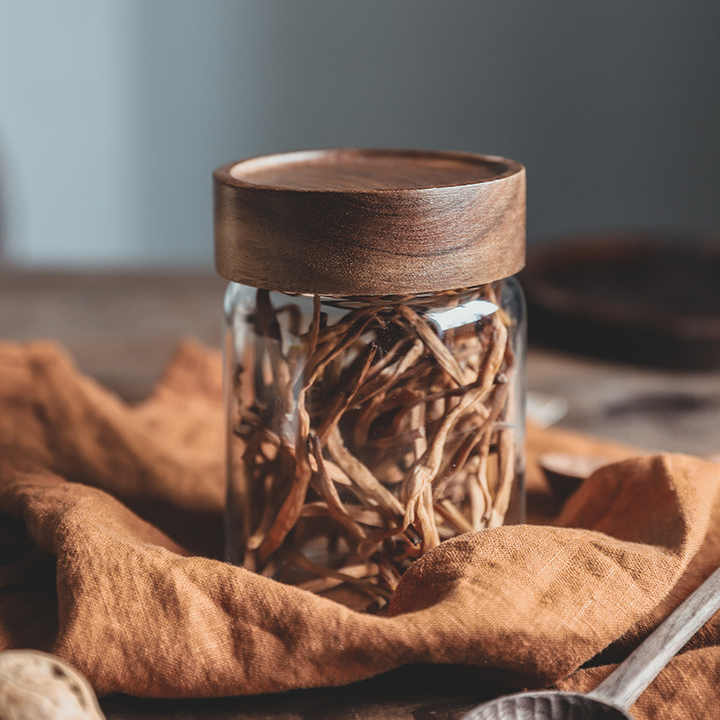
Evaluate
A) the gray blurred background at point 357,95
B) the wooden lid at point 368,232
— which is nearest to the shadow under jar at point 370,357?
the wooden lid at point 368,232

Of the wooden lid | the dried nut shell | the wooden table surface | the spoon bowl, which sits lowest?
the wooden table surface

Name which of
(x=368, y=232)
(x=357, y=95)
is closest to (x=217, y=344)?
(x=368, y=232)

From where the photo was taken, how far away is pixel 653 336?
0.96 metres

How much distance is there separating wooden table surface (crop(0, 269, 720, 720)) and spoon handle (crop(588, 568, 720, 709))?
60 millimetres

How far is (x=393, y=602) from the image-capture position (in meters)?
0.47

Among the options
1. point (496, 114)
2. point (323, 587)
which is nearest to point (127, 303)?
point (323, 587)

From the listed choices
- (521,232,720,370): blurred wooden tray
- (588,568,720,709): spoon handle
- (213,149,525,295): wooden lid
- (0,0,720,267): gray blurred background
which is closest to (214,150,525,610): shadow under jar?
(213,149,525,295): wooden lid

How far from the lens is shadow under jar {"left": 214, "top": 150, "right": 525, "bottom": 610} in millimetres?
471

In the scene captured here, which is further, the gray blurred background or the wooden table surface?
the gray blurred background

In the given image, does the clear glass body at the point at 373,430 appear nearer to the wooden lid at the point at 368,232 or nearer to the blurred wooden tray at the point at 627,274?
the wooden lid at the point at 368,232

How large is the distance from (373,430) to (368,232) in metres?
0.10

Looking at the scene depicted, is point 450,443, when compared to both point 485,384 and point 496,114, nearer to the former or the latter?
point 485,384

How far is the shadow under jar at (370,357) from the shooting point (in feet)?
1.55

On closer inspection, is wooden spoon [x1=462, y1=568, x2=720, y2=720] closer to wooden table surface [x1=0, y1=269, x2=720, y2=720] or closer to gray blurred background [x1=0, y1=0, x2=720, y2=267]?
wooden table surface [x1=0, y1=269, x2=720, y2=720]
